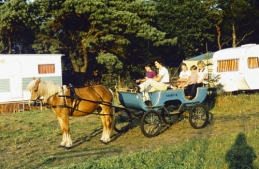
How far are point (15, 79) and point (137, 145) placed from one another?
11.0 metres

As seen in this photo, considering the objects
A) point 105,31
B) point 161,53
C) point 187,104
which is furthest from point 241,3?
point 187,104

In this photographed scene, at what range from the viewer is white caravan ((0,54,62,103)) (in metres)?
16.3

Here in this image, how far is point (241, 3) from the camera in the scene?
30.7 meters

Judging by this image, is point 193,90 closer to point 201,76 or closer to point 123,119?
point 201,76

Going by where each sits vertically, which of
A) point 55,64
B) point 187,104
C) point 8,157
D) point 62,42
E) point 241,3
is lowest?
point 8,157

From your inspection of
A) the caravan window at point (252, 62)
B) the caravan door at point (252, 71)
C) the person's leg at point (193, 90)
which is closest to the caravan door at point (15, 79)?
the person's leg at point (193, 90)

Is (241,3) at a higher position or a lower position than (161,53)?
higher

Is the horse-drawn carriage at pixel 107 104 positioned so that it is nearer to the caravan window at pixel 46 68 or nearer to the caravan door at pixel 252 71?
the caravan door at pixel 252 71

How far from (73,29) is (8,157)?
1627cm

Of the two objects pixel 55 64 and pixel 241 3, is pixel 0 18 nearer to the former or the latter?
pixel 55 64

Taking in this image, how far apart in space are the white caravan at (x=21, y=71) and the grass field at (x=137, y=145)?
531 centimetres

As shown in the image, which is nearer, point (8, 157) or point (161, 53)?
point (8, 157)

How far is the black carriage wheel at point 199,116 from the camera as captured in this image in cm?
907

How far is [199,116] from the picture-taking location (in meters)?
9.29
